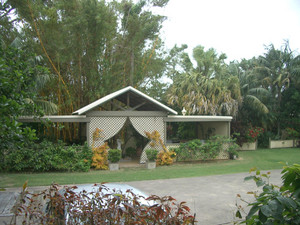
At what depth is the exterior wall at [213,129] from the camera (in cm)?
1488

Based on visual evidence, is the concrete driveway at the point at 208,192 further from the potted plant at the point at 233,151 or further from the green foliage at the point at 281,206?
the green foliage at the point at 281,206

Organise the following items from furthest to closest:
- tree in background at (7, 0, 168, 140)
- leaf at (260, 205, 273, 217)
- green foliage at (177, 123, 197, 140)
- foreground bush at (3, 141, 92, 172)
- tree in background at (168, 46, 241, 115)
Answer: green foliage at (177, 123, 197, 140) < tree in background at (168, 46, 241, 115) < tree in background at (7, 0, 168, 140) < foreground bush at (3, 141, 92, 172) < leaf at (260, 205, 273, 217)

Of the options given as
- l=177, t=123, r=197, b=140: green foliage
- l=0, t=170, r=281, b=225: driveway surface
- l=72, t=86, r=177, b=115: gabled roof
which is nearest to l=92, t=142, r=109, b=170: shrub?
l=72, t=86, r=177, b=115: gabled roof

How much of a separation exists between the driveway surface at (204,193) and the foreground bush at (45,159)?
266 centimetres

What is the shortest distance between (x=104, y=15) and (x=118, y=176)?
9253 millimetres

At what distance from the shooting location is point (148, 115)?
41.7 feet

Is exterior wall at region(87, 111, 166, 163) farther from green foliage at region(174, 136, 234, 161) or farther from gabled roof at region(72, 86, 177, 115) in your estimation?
green foliage at region(174, 136, 234, 161)

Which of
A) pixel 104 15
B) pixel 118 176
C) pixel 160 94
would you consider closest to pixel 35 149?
pixel 118 176

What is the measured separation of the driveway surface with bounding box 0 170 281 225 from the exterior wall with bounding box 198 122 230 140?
16.1ft

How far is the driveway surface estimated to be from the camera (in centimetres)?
561

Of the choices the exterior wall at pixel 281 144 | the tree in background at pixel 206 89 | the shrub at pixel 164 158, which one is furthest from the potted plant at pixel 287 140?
the shrub at pixel 164 158

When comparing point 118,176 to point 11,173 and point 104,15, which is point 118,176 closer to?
point 11,173

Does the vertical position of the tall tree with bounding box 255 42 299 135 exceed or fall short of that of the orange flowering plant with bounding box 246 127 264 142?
it exceeds it

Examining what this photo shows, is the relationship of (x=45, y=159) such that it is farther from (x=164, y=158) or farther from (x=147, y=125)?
(x=164, y=158)
